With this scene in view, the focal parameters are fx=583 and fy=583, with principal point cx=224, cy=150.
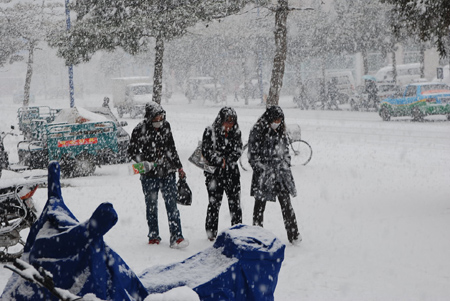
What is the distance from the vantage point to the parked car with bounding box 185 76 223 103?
48562mm

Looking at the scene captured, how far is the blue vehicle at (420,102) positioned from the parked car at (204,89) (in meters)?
24.6

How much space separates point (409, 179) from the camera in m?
11.4

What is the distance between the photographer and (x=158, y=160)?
22.9 feet

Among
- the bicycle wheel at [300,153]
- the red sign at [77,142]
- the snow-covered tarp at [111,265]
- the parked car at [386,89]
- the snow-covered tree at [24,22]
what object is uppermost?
the snow-covered tree at [24,22]

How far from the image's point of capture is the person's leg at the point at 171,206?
7016 millimetres

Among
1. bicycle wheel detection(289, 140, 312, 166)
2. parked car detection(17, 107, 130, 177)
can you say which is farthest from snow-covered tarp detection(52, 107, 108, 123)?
bicycle wheel detection(289, 140, 312, 166)

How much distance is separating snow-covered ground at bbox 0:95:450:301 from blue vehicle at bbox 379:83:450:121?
21.9 feet

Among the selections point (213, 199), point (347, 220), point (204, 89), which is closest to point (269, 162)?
point (213, 199)

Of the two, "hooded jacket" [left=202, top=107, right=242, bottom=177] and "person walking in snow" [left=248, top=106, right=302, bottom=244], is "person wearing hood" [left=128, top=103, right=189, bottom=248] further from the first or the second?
"person walking in snow" [left=248, top=106, right=302, bottom=244]

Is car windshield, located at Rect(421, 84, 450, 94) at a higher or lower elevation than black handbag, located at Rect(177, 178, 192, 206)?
higher

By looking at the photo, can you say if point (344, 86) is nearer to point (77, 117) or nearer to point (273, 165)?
point (77, 117)

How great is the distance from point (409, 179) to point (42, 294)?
10206 millimetres

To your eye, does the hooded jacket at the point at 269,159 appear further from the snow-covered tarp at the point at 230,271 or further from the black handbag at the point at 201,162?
the snow-covered tarp at the point at 230,271

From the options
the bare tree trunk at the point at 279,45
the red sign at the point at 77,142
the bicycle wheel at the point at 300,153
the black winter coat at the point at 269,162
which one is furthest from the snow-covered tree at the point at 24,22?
the black winter coat at the point at 269,162
